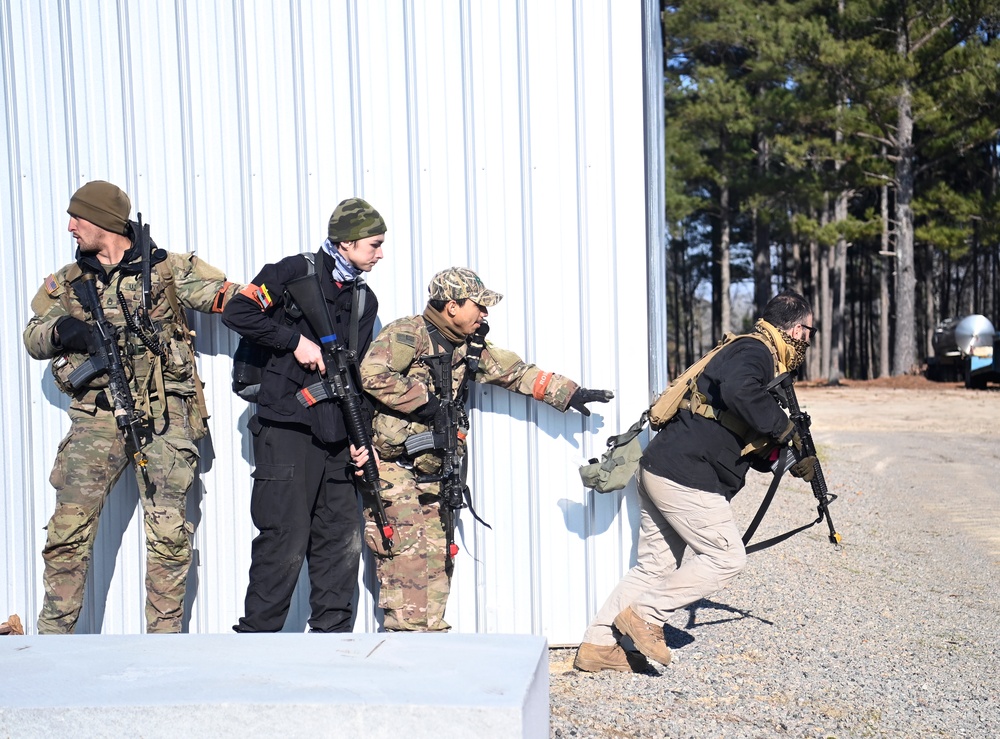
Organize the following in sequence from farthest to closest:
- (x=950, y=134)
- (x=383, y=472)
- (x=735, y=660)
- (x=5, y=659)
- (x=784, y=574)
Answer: (x=950, y=134) → (x=784, y=574) → (x=735, y=660) → (x=383, y=472) → (x=5, y=659)

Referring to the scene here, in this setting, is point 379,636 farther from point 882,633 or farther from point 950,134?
point 950,134

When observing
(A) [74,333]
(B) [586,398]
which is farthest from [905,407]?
(A) [74,333]

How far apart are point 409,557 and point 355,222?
150 cm

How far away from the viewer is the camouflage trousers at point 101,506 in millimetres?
4480

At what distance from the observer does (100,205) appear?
14.5ft

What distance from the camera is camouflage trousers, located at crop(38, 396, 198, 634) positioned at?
14.7ft

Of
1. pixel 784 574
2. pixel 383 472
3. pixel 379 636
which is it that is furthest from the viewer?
pixel 784 574

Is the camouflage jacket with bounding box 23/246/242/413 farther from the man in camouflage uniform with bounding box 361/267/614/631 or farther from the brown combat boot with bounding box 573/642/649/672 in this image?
the brown combat boot with bounding box 573/642/649/672

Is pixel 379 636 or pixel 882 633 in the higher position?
pixel 379 636

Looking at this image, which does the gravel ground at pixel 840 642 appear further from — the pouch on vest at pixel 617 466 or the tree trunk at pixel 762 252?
the tree trunk at pixel 762 252

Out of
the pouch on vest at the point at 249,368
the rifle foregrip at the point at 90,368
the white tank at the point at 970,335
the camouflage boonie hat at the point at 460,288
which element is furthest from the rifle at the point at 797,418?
the white tank at the point at 970,335

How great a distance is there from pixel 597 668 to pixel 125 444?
Answer: 237 centimetres

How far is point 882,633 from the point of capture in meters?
5.58

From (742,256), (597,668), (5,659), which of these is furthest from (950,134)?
(5,659)
